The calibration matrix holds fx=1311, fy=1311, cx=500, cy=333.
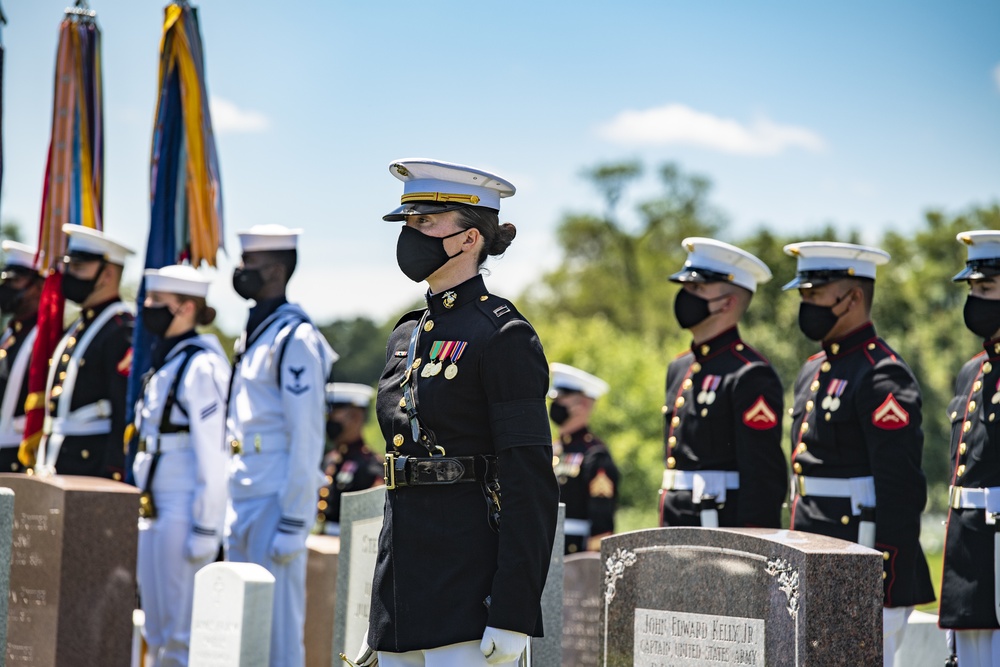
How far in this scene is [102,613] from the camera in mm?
7270

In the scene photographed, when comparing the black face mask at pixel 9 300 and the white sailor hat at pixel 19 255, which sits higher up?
the white sailor hat at pixel 19 255

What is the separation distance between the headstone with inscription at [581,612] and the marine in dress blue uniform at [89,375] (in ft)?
10.3

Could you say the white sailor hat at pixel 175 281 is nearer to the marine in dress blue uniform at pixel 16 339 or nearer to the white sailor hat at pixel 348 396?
the marine in dress blue uniform at pixel 16 339

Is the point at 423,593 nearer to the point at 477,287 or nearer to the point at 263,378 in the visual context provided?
the point at 477,287

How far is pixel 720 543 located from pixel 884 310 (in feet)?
78.5

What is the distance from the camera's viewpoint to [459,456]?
4.04m

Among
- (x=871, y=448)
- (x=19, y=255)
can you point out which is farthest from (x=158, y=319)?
(x=871, y=448)

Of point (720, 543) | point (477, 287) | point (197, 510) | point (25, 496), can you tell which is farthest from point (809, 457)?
point (25, 496)

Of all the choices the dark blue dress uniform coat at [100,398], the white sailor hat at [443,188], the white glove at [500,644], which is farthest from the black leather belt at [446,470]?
the dark blue dress uniform coat at [100,398]

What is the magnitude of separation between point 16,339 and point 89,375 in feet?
5.79

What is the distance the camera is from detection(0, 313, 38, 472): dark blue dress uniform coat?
29.9 ft

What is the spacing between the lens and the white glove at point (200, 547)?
7.75 meters

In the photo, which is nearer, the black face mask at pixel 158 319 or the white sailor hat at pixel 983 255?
the white sailor hat at pixel 983 255

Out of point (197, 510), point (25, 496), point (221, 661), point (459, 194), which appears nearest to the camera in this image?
point (459, 194)
